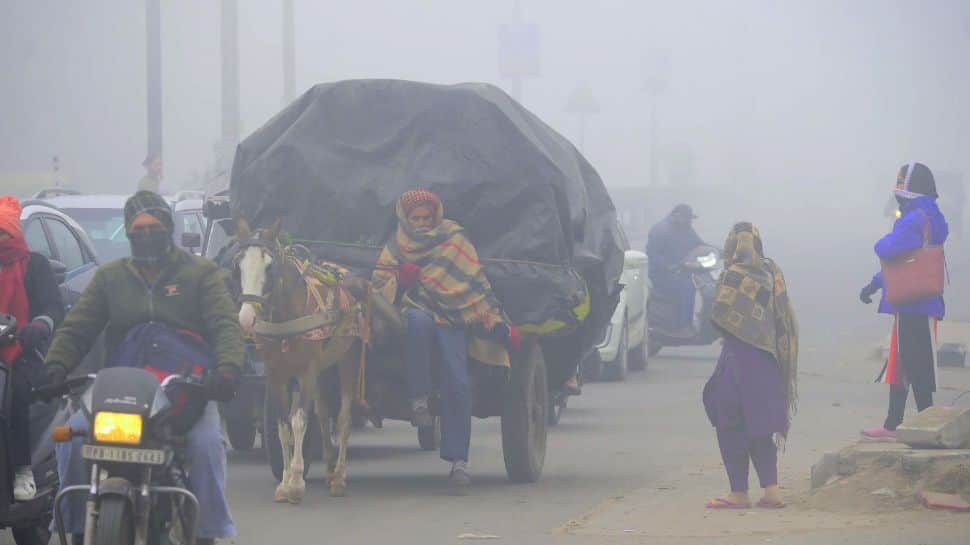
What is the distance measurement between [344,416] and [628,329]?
35.2 feet

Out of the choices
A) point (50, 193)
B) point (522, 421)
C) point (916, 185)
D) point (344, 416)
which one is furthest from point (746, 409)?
point (50, 193)

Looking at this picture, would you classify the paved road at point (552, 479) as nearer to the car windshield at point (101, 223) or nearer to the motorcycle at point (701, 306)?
the car windshield at point (101, 223)

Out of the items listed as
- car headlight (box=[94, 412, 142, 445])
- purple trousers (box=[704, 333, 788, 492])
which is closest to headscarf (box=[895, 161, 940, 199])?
purple trousers (box=[704, 333, 788, 492])

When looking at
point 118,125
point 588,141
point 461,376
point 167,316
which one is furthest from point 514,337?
point 588,141

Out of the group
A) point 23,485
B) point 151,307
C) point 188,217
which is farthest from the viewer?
point 188,217

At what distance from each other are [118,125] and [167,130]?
219 inches

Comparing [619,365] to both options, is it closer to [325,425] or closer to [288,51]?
[325,425]

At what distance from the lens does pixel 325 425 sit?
11469 millimetres

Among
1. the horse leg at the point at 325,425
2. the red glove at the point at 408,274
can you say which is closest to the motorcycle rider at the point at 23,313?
the horse leg at the point at 325,425

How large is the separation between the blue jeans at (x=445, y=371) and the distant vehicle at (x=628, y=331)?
8.61m

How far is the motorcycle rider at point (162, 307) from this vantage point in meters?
7.20

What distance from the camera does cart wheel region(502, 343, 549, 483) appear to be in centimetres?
1205

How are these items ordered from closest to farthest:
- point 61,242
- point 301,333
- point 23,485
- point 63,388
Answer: point 63,388, point 23,485, point 301,333, point 61,242

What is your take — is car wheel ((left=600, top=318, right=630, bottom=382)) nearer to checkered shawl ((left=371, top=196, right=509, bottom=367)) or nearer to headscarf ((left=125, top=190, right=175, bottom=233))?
checkered shawl ((left=371, top=196, right=509, bottom=367))
